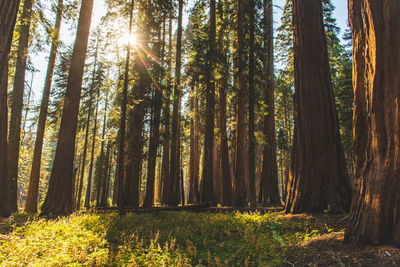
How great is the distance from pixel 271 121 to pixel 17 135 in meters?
13.6

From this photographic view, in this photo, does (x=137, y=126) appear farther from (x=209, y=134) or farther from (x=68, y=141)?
(x=68, y=141)

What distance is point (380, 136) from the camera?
11.0ft

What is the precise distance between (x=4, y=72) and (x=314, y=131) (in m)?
7.98

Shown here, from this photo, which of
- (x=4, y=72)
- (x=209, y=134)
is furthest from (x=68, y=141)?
(x=209, y=134)

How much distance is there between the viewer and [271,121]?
1471cm

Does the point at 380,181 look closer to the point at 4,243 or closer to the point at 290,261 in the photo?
the point at 290,261

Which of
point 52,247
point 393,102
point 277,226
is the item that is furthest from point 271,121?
point 52,247

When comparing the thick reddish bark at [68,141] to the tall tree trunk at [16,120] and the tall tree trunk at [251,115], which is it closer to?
the tall tree trunk at [16,120]

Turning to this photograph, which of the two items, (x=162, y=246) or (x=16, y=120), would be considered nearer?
(x=162, y=246)

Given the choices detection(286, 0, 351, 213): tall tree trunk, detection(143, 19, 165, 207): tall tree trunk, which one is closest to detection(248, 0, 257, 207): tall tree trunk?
detection(286, 0, 351, 213): tall tree trunk

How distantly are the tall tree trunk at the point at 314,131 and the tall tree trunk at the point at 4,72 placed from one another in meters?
7.03

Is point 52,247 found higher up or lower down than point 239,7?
lower down

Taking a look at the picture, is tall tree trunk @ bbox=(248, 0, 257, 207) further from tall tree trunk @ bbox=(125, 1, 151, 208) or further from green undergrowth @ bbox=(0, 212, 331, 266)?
tall tree trunk @ bbox=(125, 1, 151, 208)

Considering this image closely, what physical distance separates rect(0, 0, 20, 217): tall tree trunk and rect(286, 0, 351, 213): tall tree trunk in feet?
23.1
